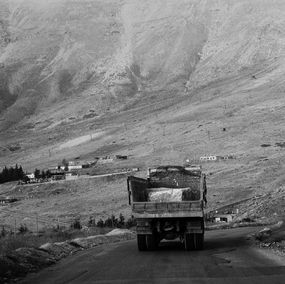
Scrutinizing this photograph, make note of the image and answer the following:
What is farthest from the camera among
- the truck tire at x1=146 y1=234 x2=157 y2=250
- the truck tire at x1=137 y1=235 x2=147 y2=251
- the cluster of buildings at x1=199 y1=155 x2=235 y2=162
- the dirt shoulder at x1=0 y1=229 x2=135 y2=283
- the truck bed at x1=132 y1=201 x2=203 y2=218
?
the cluster of buildings at x1=199 y1=155 x2=235 y2=162

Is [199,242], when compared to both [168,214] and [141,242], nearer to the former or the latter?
[168,214]

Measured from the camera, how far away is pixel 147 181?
27.4 metres

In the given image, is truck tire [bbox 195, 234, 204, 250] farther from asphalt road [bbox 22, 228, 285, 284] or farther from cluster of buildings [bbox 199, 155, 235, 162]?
cluster of buildings [bbox 199, 155, 235, 162]

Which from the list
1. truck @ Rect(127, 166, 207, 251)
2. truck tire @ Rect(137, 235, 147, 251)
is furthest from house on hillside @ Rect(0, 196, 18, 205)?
truck tire @ Rect(137, 235, 147, 251)

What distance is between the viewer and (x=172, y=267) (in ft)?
59.5

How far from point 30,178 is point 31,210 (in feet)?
121

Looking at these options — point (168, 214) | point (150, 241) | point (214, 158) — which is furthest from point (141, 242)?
point (214, 158)

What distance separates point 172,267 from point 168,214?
5.95 meters

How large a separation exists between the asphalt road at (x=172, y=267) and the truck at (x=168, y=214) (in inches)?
21.4

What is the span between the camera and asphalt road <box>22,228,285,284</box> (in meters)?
15.8

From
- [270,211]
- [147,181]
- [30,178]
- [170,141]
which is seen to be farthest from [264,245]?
[170,141]

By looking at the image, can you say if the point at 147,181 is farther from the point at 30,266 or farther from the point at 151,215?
the point at 30,266

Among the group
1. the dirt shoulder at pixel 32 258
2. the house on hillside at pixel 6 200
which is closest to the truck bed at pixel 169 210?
the dirt shoulder at pixel 32 258

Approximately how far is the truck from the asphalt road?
0.54 metres
